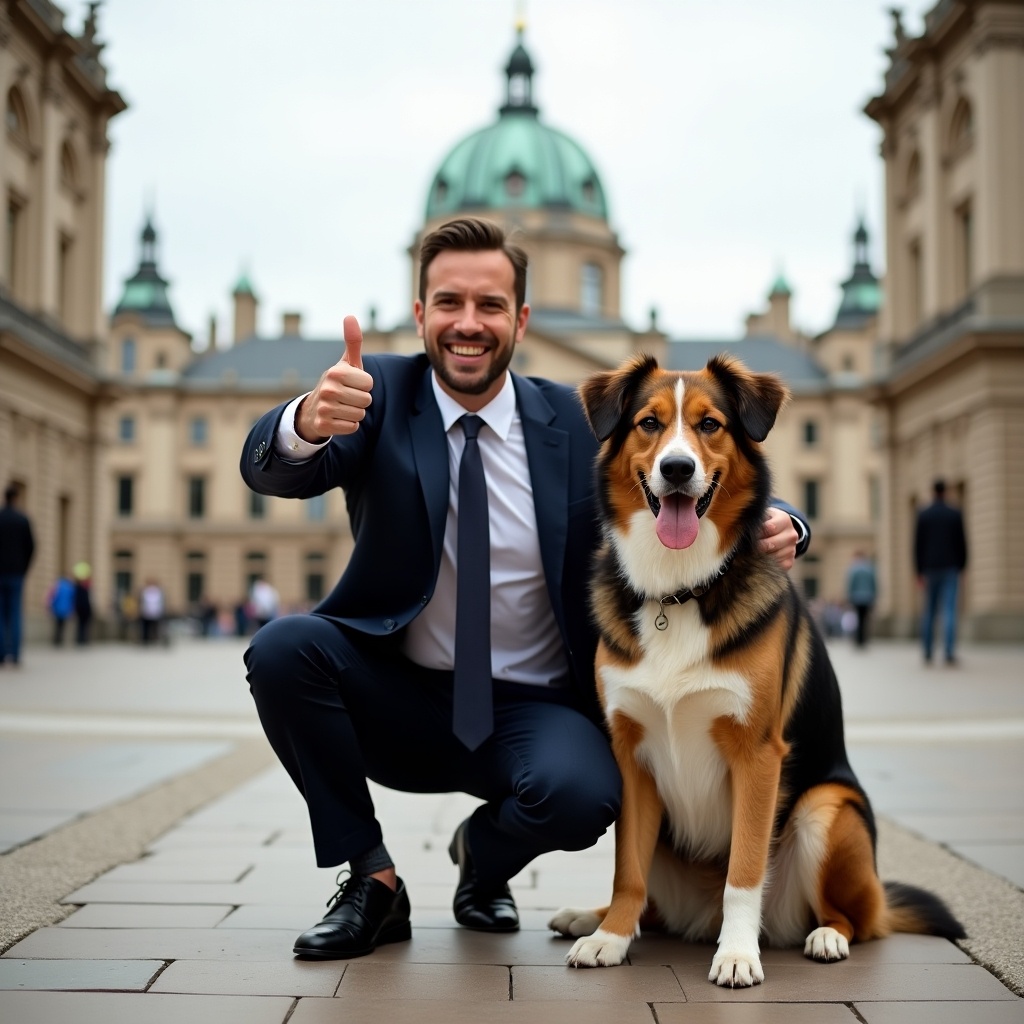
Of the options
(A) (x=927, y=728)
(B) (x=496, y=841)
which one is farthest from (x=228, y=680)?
(B) (x=496, y=841)

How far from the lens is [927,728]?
9555mm

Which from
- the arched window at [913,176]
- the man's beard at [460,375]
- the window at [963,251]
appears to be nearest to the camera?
the man's beard at [460,375]

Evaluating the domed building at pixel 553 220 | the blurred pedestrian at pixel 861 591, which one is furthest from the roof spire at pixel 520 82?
the blurred pedestrian at pixel 861 591

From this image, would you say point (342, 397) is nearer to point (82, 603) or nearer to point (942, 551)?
point (942, 551)

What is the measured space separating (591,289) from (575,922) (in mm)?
65133

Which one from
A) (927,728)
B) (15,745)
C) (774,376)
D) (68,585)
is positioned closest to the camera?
(774,376)

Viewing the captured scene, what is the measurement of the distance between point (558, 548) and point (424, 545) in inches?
15.2

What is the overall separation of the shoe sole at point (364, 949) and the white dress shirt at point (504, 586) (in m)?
0.72

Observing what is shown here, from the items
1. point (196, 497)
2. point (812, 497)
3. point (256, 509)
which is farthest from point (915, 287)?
point (196, 497)

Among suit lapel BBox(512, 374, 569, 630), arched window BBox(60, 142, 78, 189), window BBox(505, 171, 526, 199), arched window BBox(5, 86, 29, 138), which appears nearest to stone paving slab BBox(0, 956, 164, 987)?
suit lapel BBox(512, 374, 569, 630)

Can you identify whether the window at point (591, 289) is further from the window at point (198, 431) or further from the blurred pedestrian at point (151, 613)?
the blurred pedestrian at point (151, 613)

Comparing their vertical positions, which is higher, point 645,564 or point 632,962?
point 645,564

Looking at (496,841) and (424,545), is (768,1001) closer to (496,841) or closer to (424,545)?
(496,841)

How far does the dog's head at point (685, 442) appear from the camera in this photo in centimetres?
317
